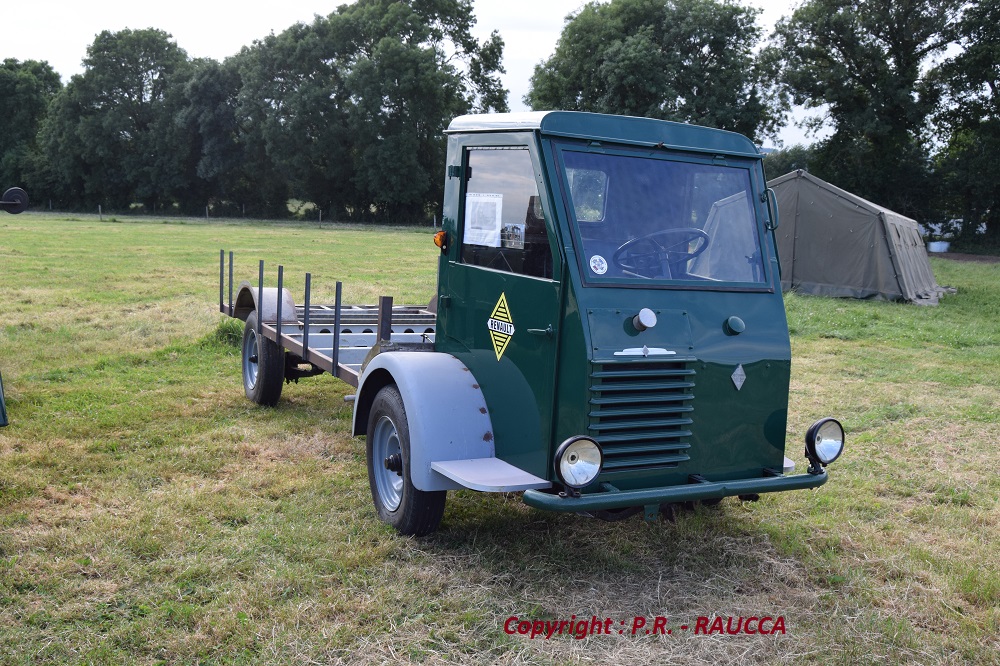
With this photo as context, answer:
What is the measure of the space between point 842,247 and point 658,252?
1449 cm

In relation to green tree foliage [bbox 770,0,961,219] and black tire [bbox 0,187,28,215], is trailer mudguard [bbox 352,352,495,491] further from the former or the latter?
green tree foliage [bbox 770,0,961,219]

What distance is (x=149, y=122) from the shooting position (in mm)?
56531

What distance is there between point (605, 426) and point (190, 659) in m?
2.03

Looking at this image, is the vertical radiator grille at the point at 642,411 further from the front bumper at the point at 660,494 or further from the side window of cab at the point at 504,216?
the side window of cab at the point at 504,216

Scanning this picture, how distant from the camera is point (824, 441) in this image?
442 cm

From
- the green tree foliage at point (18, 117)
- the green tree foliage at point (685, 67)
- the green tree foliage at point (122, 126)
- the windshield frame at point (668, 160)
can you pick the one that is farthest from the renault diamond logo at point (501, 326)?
the green tree foliage at point (18, 117)

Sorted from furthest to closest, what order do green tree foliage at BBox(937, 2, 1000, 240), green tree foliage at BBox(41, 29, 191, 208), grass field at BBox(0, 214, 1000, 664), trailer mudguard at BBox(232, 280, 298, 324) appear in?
green tree foliage at BBox(41, 29, 191, 208) → green tree foliage at BBox(937, 2, 1000, 240) → trailer mudguard at BBox(232, 280, 298, 324) → grass field at BBox(0, 214, 1000, 664)

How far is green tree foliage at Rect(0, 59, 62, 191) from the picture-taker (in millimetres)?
58406

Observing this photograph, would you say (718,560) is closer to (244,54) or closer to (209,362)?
(209,362)

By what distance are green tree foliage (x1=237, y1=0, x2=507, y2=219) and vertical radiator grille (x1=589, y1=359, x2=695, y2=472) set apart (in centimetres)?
4398

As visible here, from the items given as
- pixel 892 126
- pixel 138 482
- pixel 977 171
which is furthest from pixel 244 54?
pixel 138 482

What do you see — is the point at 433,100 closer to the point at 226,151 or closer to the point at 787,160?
the point at 226,151

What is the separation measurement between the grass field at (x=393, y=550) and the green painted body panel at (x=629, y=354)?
0.59 metres

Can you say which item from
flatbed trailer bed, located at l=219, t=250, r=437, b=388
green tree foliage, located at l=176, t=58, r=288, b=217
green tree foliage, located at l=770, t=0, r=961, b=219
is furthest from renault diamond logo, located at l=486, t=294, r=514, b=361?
green tree foliage, located at l=176, t=58, r=288, b=217
